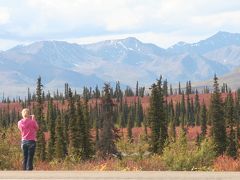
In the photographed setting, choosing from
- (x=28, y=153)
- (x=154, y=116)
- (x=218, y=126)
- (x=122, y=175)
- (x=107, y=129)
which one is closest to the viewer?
(x=122, y=175)

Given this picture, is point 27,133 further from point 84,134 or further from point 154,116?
point 154,116

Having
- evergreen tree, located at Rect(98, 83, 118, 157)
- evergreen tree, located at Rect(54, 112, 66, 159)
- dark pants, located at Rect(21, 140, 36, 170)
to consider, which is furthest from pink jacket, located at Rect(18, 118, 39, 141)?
evergreen tree, located at Rect(54, 112, 66, 159)

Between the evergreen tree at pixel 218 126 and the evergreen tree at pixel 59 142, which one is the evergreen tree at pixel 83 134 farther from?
the evergreen tree at pixel 218 126

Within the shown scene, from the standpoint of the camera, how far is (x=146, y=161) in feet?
60.6

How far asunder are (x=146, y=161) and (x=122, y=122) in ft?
455

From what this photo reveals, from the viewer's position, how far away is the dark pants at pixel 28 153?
17188mm

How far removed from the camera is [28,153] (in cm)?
1738

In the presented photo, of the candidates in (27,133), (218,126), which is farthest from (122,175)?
(218,126)

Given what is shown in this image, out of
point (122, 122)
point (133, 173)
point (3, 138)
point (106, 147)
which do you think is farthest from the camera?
point (122, 122)

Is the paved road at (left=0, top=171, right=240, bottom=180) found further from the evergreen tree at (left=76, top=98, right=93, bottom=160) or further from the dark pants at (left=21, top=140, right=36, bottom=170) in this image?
the evergreen tree at (left=76, top=98, right=93, bottom=160)

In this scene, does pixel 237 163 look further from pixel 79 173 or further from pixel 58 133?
pixel 58 133

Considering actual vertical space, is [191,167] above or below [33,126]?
below

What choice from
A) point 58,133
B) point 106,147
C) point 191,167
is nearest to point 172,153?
point 191,167

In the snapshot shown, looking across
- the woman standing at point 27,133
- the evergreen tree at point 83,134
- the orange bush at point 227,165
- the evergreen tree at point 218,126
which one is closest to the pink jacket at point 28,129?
the woman standing at point 27,133
